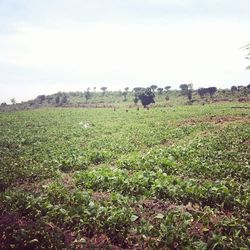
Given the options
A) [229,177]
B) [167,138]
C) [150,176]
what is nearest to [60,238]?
[150,176]

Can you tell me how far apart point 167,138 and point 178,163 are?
989 cm

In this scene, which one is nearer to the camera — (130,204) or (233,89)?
(130,204)

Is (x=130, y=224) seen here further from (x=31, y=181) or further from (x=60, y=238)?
(x=31, y=181)

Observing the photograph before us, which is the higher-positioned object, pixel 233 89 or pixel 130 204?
pixel 233 89

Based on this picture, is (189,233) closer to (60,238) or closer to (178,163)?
(60,238)

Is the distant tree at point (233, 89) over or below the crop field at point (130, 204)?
over

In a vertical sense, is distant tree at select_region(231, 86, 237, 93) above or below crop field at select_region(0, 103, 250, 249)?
above

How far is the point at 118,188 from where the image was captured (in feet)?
39.4

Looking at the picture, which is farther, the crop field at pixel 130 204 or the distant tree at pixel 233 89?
the distant tree at pixel 233 89

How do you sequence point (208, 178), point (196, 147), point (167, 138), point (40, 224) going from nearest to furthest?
point (40, 224) → point (208, 178) → point (196, 147) → point (167, 138)

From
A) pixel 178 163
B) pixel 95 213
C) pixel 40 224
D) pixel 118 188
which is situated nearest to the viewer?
pixel 40 224

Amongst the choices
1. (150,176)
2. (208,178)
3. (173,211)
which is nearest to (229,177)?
(208,178)

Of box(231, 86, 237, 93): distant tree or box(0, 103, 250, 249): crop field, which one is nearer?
box(0, 103, 250, 249): crop field

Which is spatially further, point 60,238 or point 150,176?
point 150,176
